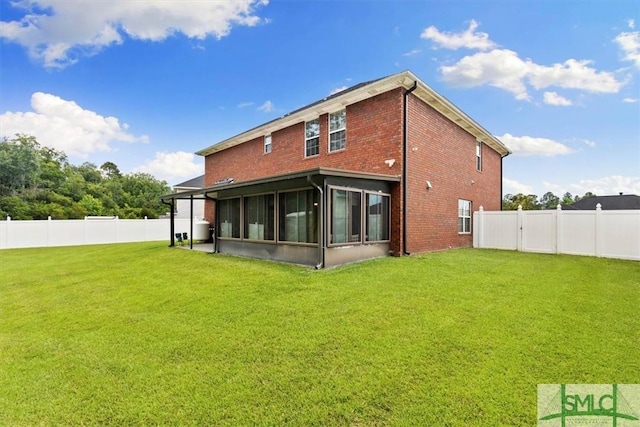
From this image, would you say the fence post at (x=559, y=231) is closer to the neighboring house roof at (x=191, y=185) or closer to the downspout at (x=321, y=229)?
the downspout at (x=321, y=229)

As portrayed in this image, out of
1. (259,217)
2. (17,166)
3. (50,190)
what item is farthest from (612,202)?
(17,166)

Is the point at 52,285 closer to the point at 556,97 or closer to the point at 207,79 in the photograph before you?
the point at 207,79

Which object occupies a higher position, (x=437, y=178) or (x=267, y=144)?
(x=267, y=144)

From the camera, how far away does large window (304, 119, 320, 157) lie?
12.8 metres

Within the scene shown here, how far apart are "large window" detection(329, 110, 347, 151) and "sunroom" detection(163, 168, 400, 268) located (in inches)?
115

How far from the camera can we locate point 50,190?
31.6 metres

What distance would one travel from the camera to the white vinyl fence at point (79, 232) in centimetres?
1708

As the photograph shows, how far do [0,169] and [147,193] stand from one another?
18.4m

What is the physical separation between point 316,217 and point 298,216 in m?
0.79

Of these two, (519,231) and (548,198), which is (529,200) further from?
(548,198)

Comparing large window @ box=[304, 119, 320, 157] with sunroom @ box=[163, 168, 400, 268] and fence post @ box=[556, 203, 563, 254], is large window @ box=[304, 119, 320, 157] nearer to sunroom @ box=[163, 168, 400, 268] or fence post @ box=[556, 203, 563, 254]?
sunroom @ box=[163, 168, 400, 268]

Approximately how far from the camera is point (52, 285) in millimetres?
7578

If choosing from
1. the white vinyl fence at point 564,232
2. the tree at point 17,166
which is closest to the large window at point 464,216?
the white vinyl fence at point 564,232

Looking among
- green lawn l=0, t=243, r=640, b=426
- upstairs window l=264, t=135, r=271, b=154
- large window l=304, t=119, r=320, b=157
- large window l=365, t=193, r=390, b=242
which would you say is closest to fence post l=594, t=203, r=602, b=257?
green lawn l=0, t=243, r=640, b=426
